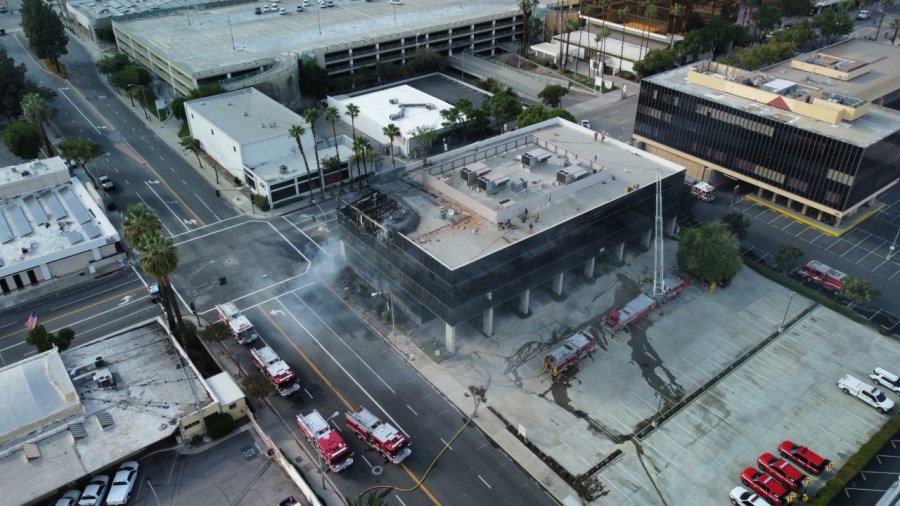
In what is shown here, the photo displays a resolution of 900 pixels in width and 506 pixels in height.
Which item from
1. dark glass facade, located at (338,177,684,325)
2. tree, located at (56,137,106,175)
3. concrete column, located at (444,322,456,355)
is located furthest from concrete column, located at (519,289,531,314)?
tree, located at (56,137,106,175)

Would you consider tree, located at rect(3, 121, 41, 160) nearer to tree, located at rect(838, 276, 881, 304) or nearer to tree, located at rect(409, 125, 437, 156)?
tree, located at rect(409, 125, 437, 156)

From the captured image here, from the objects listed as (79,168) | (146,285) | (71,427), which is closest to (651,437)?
(71,427)

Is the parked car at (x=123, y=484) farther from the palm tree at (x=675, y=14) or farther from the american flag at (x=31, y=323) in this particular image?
the palm tree at (x=675, y=14)

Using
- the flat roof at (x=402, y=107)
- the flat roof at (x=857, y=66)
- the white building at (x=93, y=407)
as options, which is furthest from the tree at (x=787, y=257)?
the white building at (x=93, y=407)

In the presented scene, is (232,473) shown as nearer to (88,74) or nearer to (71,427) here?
(71,427)

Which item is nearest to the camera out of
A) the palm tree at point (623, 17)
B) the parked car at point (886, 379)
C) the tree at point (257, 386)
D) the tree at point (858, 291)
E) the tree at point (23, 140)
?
the tree at point (257, 386)

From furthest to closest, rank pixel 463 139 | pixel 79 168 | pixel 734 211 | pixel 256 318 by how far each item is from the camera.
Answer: pixel 463 139
pixel 79 168
pixel 734 211
pixel 256 318

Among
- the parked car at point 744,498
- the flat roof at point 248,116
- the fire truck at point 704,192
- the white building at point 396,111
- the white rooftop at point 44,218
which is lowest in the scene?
the parked car at point 744,498
